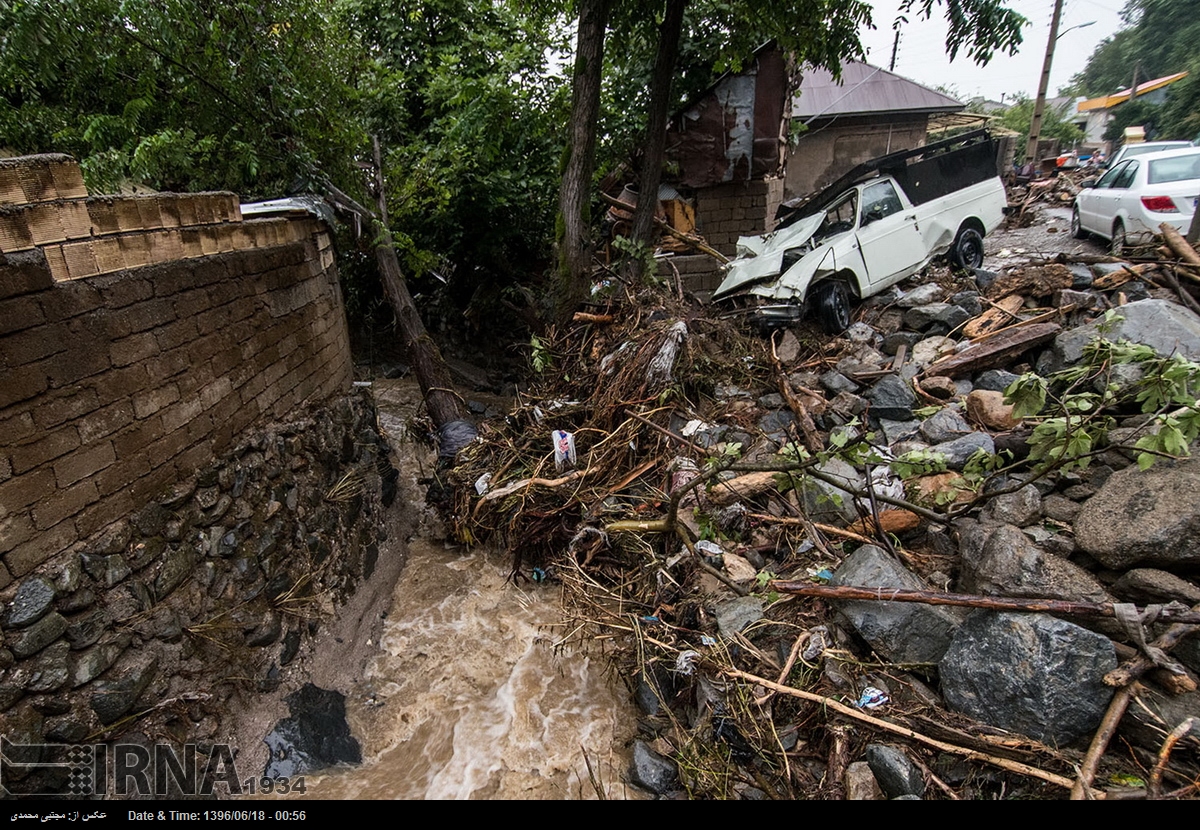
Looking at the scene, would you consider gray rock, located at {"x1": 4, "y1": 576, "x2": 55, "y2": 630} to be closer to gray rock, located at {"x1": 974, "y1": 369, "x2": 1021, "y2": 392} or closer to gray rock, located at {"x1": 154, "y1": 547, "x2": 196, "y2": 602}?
gray rock, located at {"x1": 154, "y1": 547, "x2": 196, "y2": 602}

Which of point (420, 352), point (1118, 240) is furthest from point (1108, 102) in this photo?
point (420, 352)

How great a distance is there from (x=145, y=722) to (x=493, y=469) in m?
3.16

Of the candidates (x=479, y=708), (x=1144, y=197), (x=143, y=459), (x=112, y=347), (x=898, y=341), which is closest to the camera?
(x=112, y=347)

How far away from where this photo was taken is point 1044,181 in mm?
14797

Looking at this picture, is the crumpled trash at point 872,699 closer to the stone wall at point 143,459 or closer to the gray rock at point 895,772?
the gray rock at point 895,772

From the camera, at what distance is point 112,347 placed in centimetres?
303

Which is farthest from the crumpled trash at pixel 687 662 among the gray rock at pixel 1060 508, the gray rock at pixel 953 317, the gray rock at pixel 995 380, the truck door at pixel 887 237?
the truck door at pixel 887 237

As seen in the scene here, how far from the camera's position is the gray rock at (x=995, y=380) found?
4.79 m

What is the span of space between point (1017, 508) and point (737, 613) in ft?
5.76

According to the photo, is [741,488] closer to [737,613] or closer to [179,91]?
[737,613]

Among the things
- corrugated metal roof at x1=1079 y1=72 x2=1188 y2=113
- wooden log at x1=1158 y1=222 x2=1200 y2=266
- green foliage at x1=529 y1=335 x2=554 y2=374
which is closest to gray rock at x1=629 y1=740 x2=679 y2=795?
green foliage at x1=529 y1=335 x2=554 y2=374

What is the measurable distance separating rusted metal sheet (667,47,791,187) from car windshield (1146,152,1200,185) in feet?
15.4

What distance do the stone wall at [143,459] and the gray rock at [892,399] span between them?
463cm

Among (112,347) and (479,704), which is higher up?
(112,347)
